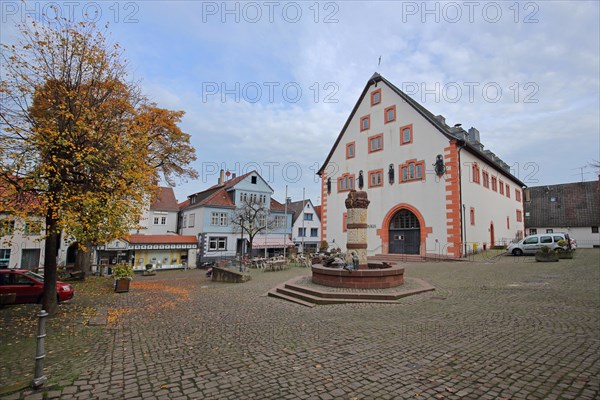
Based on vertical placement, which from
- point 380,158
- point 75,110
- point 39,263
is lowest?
point 39,263

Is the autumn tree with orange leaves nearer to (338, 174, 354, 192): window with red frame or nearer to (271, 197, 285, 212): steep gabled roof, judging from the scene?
(338, 174, 354, 192): window with red frame

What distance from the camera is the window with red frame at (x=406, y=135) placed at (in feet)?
90.8

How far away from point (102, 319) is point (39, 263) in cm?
2480

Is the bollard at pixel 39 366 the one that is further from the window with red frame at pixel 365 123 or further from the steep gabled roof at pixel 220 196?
the steep gabled roof at pixel 220 196

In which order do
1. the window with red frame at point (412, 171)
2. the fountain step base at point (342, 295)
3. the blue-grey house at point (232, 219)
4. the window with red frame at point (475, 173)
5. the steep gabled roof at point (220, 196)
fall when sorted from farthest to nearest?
1. the steep gabled roof at point (220, 196)
2. the blue-grey house at point (232, 219)
3. the window with red frame at point (475, 173)
4. the window with red frame at point (412, 171)
5. the fountain step base at point (342, 295)

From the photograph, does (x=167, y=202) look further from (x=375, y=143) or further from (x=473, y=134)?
(x=473, y=134)

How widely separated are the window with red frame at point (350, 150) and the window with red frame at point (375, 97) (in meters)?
4.39

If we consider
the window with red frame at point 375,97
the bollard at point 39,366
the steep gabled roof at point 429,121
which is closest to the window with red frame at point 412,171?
the steep gabled roof at point 429,121

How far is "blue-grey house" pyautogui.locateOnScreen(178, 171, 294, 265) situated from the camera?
128ft

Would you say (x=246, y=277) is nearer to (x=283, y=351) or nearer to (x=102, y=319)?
(x=102, y=319)

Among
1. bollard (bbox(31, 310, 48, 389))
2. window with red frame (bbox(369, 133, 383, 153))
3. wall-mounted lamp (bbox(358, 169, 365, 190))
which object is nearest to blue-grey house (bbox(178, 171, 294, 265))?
wall-mounted lamp (bbox(358, 169, 365, 190))

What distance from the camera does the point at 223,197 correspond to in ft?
137

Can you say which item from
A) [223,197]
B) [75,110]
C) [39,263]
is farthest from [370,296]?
[223,197]

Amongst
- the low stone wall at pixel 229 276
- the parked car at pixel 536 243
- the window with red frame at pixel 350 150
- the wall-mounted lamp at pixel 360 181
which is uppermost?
the window with red frame at pixel 350 150
